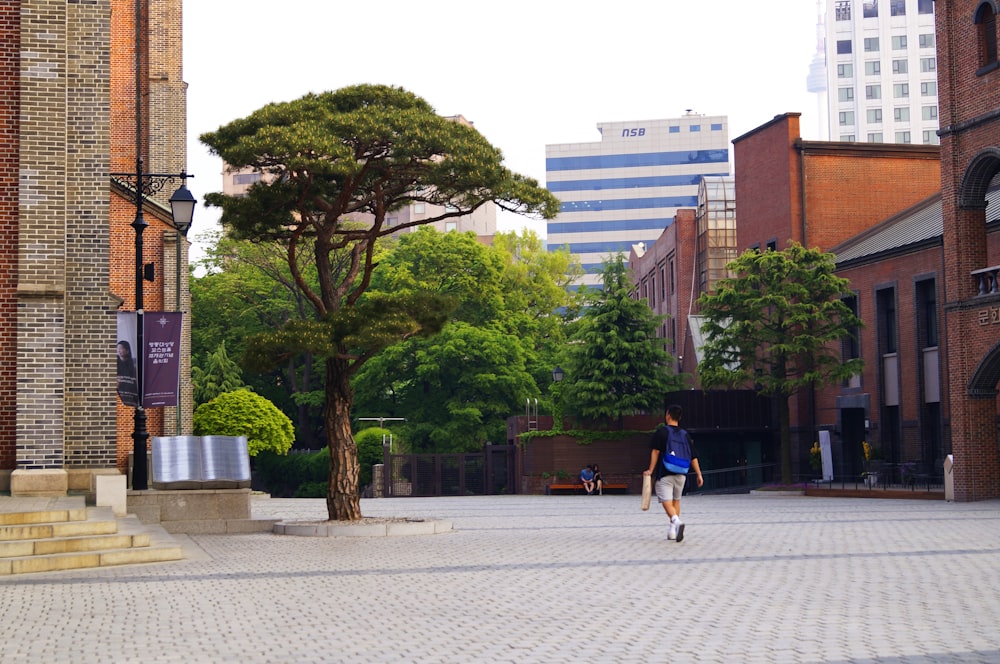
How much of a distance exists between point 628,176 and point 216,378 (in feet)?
296

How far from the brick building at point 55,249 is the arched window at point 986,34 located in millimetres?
22038

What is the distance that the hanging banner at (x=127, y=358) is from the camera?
21.3m

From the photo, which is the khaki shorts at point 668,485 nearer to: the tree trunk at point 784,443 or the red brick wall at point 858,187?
the tree trunk at point 784,443

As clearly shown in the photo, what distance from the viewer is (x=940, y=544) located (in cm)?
1645

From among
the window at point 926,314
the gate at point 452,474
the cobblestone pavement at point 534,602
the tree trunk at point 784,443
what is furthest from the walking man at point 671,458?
the gate at point 452,474

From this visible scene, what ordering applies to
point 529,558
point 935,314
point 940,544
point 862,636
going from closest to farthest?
point 862,636
point 529,558
point 940,544
point 935,314

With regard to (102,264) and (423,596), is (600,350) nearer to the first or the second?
(102,264)

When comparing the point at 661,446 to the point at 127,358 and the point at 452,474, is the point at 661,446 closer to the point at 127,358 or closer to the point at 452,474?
the point at 127,358

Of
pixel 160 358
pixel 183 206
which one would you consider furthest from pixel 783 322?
pixel 160 358

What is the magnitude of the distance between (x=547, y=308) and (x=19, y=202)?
151ft

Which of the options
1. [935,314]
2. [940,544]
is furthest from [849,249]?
[940,544]

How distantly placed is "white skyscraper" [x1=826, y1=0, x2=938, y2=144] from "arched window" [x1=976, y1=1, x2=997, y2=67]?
105 m

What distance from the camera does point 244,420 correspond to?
45.4 metres

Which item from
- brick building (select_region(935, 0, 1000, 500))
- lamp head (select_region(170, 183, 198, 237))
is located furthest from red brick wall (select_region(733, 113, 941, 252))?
lamp head (select_region(170, 183, 198, 237))
